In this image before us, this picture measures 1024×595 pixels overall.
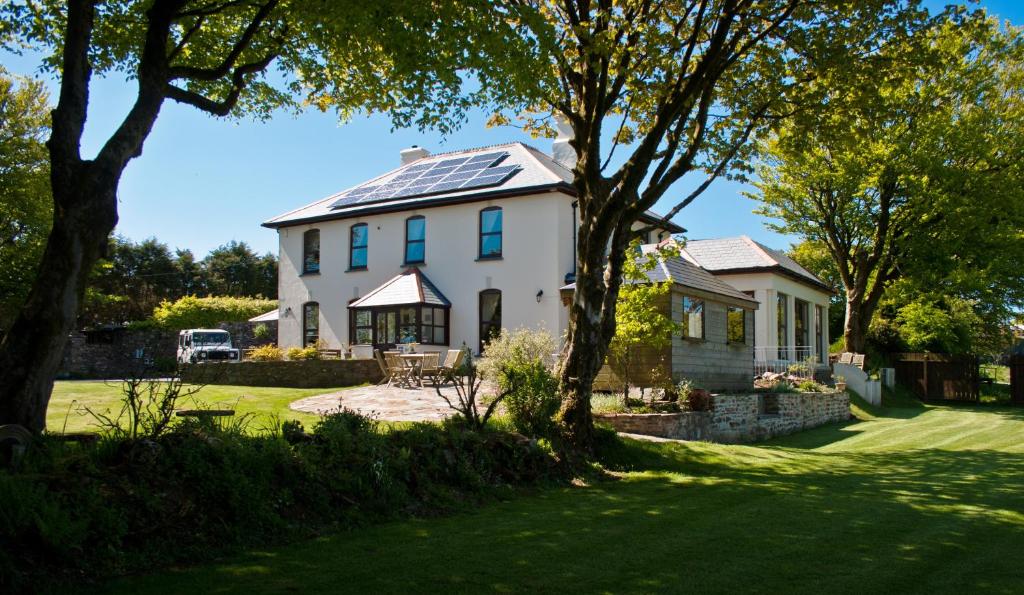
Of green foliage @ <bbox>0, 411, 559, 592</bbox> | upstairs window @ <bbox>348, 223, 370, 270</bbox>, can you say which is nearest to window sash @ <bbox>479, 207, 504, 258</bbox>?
upstairs window @ <bbox>348, 223, 370, 270</bbox>

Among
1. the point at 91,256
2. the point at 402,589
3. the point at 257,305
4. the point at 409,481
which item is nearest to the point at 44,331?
the point at 91,256

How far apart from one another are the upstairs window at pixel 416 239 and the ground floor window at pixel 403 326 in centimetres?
222

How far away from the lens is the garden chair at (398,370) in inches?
766

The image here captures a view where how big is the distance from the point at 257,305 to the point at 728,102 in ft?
106

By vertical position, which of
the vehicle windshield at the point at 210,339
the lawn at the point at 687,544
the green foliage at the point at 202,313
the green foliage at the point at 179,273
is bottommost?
the lawn at the point at 687,544

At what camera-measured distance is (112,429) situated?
6793 millimetres

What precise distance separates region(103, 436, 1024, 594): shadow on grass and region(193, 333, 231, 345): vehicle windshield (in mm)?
24710

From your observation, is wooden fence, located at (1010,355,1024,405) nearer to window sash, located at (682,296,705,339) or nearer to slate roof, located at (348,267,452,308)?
window sash, located at (682,296,705,339)

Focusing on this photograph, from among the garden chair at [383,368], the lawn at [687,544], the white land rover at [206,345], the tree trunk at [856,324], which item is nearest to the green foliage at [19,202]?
the white land rover at [206,345]

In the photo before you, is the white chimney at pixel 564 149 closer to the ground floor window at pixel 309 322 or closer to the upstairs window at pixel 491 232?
the upstairs window at pixel 491 232

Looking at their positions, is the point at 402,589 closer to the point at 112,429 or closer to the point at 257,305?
the point at 112,429

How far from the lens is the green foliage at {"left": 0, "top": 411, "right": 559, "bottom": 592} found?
4891 millimetres

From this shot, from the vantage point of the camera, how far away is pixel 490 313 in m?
25.6

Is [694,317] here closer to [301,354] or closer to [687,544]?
[301,354]
